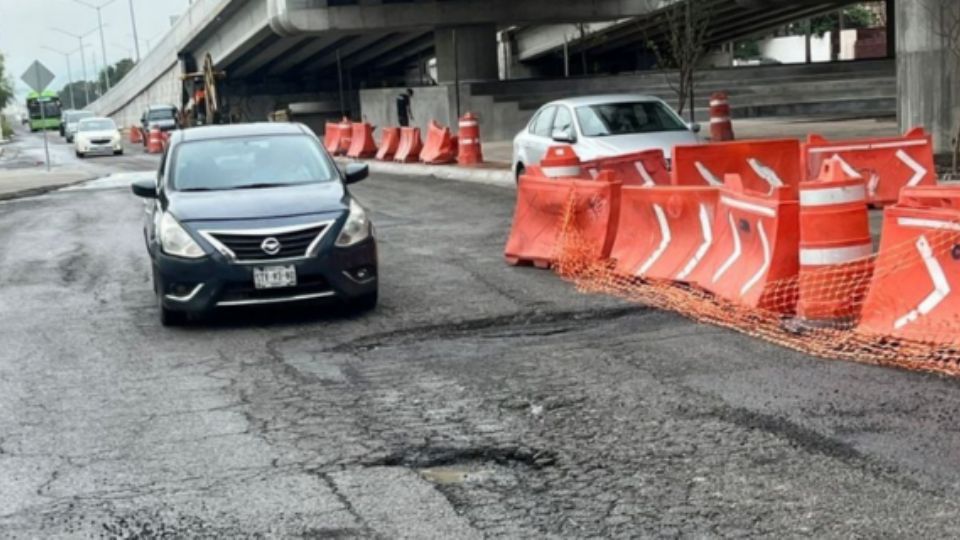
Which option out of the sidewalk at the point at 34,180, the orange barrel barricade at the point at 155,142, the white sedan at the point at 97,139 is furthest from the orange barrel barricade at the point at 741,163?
the orange barrel barricade at the point at 155,142

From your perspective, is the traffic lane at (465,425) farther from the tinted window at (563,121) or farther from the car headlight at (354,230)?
the tinted window at (563,121)

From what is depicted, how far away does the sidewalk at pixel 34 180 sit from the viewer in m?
26.6

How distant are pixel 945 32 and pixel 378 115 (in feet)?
99.7

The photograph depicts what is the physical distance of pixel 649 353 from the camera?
25.8 ft

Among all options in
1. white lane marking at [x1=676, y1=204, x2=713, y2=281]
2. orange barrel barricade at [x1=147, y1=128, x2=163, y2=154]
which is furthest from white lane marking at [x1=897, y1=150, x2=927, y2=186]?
orange barrel barricade at [x1=147, y1=128, x2=163, y2=154]

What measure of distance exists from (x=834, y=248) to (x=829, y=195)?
354 mm

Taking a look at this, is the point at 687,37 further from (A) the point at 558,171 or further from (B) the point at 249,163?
(B) the point at 249,163

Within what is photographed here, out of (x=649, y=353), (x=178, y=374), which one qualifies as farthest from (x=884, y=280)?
(x=178, y=374)

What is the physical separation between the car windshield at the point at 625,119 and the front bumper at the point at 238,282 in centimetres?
856

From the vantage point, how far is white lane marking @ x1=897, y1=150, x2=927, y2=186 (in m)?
14.2

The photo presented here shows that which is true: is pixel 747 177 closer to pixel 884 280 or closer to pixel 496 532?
pixel 884 280

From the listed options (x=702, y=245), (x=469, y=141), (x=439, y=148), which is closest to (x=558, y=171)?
(x=702, y=245)

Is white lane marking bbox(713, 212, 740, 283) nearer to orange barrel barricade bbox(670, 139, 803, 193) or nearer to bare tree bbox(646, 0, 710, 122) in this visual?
orange barrel barricade bbox(670, 139, 803, 193)

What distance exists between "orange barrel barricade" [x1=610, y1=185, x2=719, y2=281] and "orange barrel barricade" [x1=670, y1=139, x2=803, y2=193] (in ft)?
9.43
